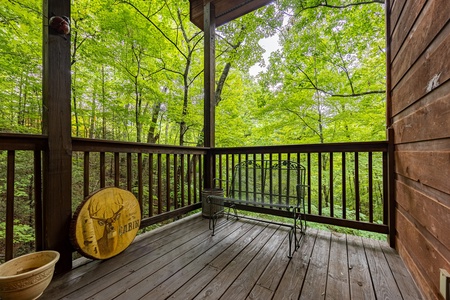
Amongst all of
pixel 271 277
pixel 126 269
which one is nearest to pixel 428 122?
pixel 271 277

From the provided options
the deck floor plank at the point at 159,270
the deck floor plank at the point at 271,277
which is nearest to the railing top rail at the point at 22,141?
the deck floor plank at the point at 159,270

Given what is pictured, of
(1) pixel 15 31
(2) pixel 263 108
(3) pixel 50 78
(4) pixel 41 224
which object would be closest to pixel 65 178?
(4) pixel 41 224

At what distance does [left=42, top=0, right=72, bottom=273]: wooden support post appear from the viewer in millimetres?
1288

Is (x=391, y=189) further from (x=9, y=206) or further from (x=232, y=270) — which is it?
(x=9, y=206)

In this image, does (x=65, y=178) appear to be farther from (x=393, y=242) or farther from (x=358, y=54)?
(x=358, y=54)

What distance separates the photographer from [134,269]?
139 centimetres

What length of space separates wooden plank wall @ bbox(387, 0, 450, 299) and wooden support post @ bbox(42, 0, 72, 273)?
2289mm

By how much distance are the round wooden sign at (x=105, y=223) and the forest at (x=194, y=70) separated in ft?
9.11

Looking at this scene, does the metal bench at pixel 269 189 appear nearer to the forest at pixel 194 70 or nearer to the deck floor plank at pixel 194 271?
the deck floor plank at pixel 194 271

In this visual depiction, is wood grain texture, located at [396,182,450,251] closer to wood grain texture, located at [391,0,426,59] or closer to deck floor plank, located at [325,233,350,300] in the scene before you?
deck floor plank, located at [325,233,350,300]

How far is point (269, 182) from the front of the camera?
2.28 metres

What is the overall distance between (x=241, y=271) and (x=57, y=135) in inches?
67.5

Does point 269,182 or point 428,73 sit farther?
point 269,182

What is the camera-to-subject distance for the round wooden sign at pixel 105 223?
1.37m
